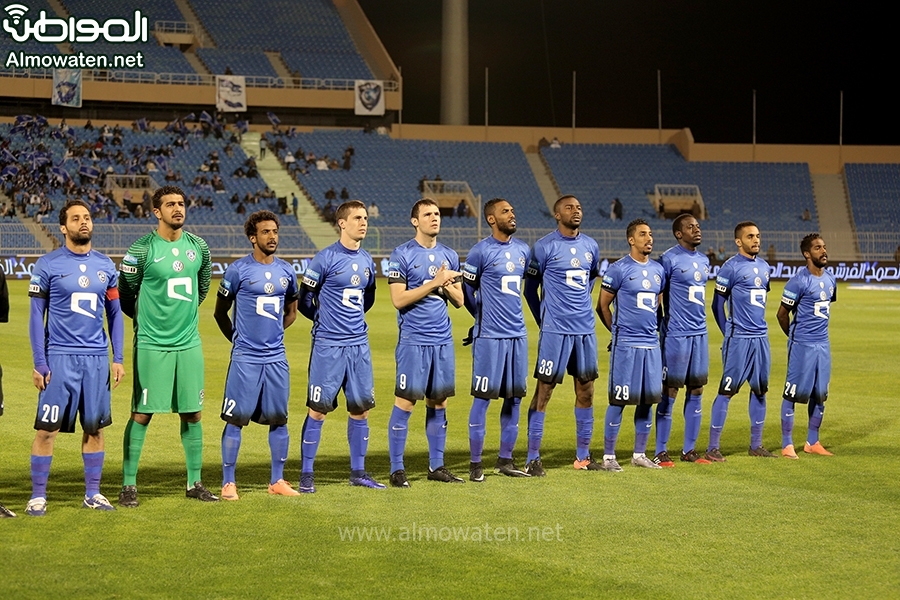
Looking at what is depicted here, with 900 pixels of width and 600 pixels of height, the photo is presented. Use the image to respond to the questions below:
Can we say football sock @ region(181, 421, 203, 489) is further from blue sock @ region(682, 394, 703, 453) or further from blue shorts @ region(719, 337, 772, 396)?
blue shorts @ region(719, 337, 772, 396)

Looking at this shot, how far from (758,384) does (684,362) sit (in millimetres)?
869

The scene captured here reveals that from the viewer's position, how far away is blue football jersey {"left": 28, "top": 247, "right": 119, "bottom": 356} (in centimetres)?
848

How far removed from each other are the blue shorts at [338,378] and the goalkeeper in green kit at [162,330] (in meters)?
0.98

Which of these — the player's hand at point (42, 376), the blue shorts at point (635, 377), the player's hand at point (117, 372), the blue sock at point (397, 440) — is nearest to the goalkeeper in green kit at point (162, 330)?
the player's hand at point (117, 372)

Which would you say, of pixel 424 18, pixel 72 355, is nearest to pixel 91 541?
pixel 72 355

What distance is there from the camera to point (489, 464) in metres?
11.1

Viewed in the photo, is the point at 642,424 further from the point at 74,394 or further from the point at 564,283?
the point at 74,394

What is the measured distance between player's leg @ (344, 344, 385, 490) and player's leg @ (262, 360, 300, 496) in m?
0.54

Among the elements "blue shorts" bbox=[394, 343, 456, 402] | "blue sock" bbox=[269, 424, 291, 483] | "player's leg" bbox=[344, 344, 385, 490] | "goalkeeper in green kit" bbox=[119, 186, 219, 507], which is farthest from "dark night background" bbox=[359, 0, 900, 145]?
"goalkeeper in green kit" bbox=[119, 186, 219, 507]

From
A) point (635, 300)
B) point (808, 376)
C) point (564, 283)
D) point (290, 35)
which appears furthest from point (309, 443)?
point (290, 35)

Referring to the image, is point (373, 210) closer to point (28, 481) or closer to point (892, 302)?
point (892, 302)

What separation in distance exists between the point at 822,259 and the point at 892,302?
1029 inches

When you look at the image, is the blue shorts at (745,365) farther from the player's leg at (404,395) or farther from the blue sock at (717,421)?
the player's leg at (404,395)

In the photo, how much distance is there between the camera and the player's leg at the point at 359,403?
31.1ft
